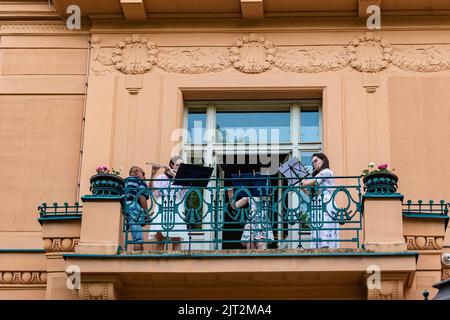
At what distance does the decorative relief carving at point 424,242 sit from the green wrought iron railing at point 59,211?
3987 mm

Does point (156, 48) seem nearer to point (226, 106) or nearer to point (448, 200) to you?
point (226, 106)

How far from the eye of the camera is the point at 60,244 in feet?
44.5

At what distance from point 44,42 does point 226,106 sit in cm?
272

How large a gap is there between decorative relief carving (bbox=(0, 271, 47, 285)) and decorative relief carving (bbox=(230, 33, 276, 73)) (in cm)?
391

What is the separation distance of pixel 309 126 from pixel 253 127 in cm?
77

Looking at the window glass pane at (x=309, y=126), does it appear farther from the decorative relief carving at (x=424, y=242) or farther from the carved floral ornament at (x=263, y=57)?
the decorative relief carving at (x=424, y=242)

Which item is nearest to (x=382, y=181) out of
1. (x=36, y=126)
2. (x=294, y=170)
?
(x=294, y=170)

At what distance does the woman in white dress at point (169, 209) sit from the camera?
13258 mm

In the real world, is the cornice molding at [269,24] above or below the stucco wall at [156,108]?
above

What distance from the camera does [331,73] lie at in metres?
15.2

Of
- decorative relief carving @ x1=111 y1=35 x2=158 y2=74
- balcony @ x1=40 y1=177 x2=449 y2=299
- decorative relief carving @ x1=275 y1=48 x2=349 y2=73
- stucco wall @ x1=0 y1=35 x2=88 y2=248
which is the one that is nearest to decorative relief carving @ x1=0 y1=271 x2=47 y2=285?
stucco wall @ x1=0 y1=35 x2=88 y2=248

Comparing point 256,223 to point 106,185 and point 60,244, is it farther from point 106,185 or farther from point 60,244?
point 60,244

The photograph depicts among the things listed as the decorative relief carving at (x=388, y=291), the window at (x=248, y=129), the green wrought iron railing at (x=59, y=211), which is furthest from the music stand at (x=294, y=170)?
the green wrought iron railing at (x=59, y=211)
